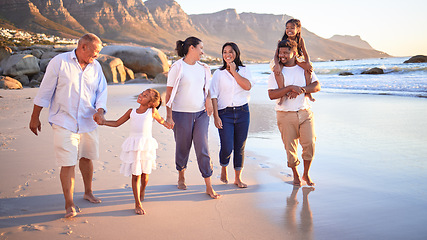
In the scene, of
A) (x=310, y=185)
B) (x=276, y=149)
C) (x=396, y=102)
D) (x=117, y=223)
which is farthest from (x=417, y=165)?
(x=396, y=102)

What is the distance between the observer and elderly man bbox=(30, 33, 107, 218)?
346cm

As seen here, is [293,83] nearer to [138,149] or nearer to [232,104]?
[232,104]

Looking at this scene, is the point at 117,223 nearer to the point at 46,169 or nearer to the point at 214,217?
the point at 214,217

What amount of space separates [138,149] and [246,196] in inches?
54.6

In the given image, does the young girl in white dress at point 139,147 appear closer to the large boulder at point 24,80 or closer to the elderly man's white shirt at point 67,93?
the elderly man's white shirt at point 67,93

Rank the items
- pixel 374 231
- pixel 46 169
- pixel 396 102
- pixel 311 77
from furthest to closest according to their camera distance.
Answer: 1. pixel 396 102
2. pixel 46 169
3. pixel 311 77
4. pixel 374 231

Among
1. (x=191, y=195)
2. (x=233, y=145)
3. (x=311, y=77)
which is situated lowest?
(x=191, y=195)

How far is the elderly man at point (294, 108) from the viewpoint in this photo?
4320mm

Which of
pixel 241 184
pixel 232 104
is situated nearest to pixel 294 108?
pixel 232 104

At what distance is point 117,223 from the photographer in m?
3.31

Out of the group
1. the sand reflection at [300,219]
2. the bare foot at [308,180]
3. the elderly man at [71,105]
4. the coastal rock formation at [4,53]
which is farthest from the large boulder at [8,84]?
the sand reflection at [300,219]

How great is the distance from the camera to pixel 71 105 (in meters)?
3.54

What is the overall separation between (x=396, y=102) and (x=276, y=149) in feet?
24.0

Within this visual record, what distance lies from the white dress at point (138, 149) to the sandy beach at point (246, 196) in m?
0.46
